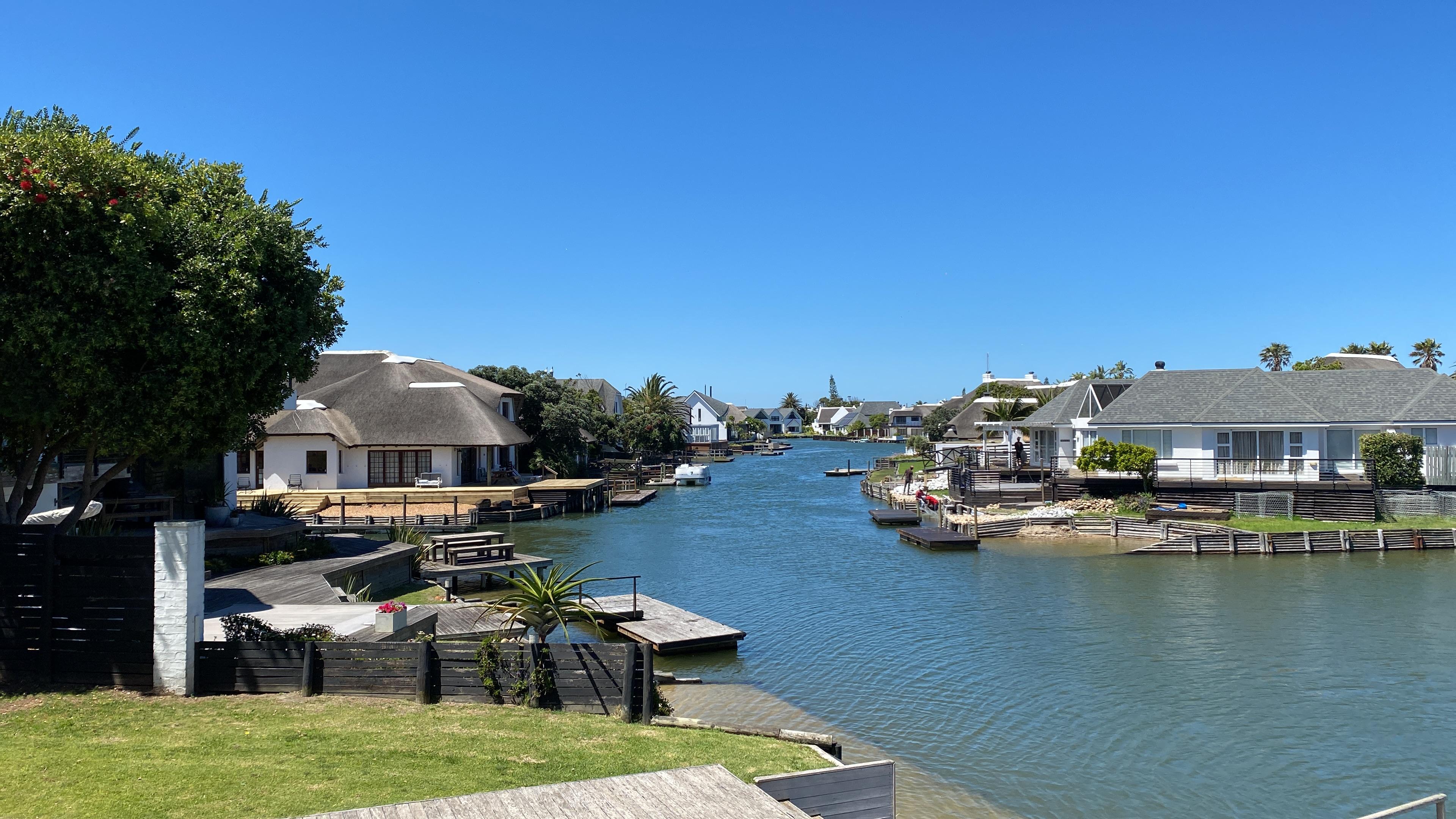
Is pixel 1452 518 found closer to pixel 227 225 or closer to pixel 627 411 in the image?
pixel 227 225

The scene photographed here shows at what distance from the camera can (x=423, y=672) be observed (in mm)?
11711

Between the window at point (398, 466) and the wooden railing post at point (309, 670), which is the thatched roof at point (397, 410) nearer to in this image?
the window at point (398, 466)

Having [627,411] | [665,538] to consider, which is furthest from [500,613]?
[627,411]

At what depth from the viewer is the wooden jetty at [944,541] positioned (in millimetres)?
38250

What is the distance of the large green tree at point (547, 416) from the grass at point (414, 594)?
36549 millimetres

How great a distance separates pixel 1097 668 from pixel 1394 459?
1117 inches

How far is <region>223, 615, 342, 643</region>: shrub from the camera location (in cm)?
1248

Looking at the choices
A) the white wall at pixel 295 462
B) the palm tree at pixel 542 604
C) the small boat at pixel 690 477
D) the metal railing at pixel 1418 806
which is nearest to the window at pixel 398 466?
the white wall at pixel 295 462

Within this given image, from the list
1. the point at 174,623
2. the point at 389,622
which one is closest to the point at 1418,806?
the point at 389,622

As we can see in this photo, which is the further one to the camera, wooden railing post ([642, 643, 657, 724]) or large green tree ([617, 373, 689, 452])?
large green tree ([617, 373, 689, 452])

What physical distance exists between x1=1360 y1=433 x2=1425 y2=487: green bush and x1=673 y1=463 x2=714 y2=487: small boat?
47899 mm

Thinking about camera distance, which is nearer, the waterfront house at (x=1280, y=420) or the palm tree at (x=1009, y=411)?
the waterfront house at (x=1280, y=420)

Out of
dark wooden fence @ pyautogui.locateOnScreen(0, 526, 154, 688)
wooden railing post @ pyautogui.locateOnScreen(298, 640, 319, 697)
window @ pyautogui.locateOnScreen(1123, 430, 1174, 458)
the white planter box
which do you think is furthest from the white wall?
window @ pyautogui.locateOnScreen(1123, 430, 1174, 458)

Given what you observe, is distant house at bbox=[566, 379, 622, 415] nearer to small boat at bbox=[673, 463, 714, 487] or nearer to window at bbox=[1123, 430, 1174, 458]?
small boat at bbox=[673, 463, 714, 487]
